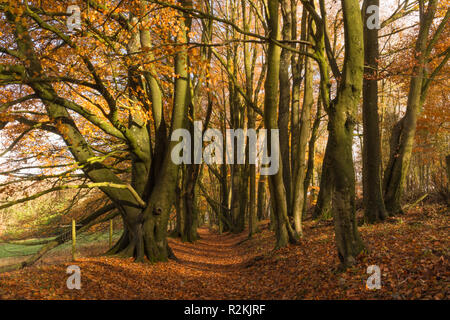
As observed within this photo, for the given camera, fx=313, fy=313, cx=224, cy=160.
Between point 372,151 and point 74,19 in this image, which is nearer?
point 74,19

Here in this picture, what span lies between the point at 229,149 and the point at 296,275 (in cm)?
Result: 1777

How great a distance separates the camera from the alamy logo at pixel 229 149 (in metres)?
8.92

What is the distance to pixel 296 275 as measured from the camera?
6.46 meters

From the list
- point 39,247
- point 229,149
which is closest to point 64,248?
point 39,247

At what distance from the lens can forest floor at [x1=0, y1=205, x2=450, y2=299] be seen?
4422 millimetres

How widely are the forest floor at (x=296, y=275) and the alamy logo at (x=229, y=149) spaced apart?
106 inches

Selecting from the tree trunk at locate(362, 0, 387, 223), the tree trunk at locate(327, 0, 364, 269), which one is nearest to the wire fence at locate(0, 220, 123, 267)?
the tree trunk at locate(327, 0, 364, 269)

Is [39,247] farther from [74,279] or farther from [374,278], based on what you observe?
[374,278]

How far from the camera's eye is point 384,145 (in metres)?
27.5

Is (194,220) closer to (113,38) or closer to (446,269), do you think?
(113,38)

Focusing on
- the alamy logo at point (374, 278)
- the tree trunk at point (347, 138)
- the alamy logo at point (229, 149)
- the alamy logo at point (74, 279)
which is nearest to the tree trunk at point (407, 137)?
the alamy logo at point (229, 149)

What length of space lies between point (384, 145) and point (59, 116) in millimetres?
26658

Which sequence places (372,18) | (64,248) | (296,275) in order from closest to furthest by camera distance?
1. (296,275)
2. (372,18)
3. (64,248)
